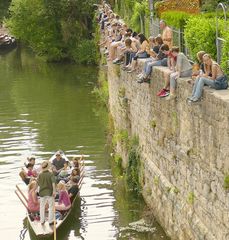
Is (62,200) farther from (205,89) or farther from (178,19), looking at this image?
(205,89)

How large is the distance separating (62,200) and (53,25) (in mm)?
36439

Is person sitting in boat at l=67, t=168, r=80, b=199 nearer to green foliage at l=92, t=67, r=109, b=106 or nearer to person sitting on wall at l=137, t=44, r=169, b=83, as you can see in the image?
person sitting on wall at l=137, t=44, r=169, b=83

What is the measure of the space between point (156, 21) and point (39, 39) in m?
31.4

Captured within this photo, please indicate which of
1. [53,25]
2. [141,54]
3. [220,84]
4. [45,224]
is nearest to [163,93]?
[220,84]

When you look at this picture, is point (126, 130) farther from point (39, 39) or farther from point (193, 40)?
point (39, 39)

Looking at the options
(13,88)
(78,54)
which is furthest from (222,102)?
(78,54)

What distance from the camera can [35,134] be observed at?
26641 millimetres

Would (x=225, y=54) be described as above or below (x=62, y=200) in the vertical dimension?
above

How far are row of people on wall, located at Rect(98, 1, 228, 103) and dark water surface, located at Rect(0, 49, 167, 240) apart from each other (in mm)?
3374

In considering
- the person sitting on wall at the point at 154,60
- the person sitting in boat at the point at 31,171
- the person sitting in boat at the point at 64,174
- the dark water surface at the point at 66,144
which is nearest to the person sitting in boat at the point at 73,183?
the person sitting in boat at the point at 64,174

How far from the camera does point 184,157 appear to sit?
43.3 feet

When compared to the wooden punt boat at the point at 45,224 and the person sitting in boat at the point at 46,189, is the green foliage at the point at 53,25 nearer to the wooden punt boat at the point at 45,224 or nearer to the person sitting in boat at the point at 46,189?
the wooden punt boat at the point at 45,224

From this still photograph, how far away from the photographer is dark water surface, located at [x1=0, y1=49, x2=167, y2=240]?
53.9 feet

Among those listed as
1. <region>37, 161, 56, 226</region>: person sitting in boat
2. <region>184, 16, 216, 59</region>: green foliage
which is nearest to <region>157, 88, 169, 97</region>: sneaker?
<region>184, 16, 216, 59</region>: green foliage
